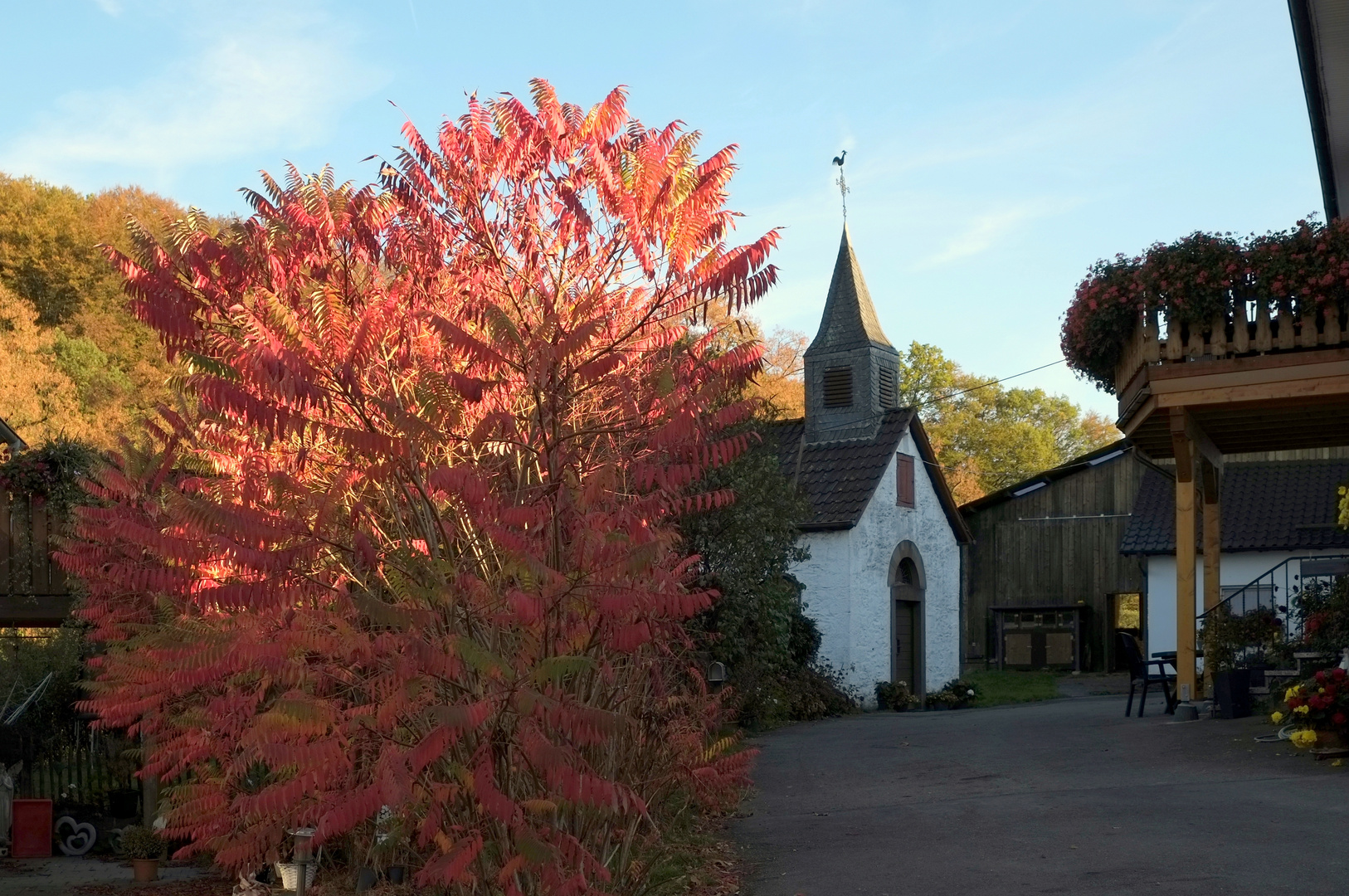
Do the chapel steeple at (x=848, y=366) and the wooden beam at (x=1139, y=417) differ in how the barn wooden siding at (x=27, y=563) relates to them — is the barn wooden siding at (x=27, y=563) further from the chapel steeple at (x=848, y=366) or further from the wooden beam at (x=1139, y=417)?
the chapel steeple at (x=848, y=366)

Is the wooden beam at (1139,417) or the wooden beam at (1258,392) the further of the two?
the wooden beam at (1139,417)

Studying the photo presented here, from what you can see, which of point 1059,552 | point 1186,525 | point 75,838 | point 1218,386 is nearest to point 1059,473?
point 1059,552

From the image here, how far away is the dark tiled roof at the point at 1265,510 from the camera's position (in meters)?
26.0

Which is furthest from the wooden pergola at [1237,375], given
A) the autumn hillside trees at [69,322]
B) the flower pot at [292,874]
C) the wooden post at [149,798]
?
the autumn hillside trees at [69,322]

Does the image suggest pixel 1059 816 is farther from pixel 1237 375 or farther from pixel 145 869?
pixel 145 869

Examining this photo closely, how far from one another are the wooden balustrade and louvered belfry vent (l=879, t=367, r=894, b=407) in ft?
46.8

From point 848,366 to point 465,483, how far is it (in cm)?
2263

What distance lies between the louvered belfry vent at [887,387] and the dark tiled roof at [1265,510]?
206 inches

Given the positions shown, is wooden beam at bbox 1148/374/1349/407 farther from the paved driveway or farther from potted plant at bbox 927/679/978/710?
potted plant at bbox 927/679/978/710

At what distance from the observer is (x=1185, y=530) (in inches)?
537

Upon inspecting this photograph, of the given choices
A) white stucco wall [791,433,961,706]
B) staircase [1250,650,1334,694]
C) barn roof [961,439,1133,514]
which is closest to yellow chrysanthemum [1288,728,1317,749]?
staircase [1250,650,1334,694]

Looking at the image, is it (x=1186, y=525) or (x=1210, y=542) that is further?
(x=1210, y=542)

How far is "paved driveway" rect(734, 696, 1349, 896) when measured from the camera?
7703 mm

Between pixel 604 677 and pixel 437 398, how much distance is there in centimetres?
147
